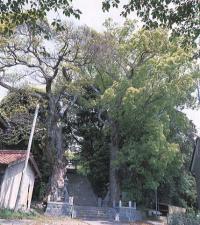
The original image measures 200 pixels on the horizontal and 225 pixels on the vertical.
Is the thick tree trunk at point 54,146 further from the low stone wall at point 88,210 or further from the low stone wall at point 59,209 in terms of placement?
the low stone wall at point 59,209

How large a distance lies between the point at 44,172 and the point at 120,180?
23.3ft

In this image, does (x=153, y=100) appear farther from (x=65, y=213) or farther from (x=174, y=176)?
(x=65, y=213)

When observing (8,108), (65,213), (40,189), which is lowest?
(65,213)

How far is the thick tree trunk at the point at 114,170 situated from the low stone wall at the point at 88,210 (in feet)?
7.51

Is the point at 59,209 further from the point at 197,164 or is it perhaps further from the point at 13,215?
the point at 197,164

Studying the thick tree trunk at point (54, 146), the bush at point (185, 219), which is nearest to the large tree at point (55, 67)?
the thick tree trunk at point (54, 146)

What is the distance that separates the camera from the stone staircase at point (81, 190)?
122 feet

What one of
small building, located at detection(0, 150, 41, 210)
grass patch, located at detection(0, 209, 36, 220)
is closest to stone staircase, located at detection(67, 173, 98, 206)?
small building, located at detection(0, 150, 41, 210)

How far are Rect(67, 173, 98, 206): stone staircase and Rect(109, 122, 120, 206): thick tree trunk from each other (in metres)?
5.51

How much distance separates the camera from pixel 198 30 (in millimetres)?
8547

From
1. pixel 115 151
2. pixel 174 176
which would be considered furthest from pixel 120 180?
pixel 174 176

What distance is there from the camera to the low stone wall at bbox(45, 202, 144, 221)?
26.2 metres

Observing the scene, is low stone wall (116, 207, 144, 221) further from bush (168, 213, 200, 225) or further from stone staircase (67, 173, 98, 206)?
bush (168, 213, 200, 225)

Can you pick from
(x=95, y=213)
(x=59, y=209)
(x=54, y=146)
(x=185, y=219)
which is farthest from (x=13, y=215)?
(x=54, y=146)
